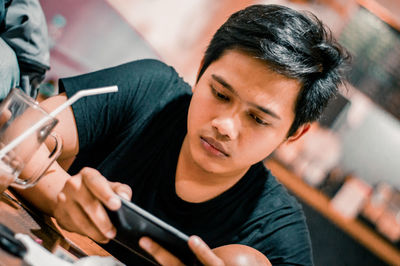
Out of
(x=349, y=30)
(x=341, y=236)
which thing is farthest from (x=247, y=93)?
(x=349, y=30)

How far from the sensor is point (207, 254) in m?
0.64

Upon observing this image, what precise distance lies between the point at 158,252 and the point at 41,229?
29cm

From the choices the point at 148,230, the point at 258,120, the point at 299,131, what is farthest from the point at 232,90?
the point at 148,230

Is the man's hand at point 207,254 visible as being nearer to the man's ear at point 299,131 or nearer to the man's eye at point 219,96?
the man's eye at point 219,96

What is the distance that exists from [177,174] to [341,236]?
5.18ft

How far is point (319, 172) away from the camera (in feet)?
8.33

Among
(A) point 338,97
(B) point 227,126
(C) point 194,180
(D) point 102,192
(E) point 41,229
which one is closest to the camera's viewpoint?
(D) point 102,192

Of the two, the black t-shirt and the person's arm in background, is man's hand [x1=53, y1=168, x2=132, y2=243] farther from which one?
the black t-shirt

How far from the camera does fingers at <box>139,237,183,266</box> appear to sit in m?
0.67

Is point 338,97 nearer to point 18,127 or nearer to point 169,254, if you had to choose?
point 169,254

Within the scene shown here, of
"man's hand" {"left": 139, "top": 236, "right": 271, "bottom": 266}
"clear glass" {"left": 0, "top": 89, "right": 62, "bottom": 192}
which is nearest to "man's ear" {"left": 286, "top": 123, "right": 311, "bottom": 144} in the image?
"man's hand" {"left": 139, "top": 236, "right": 271, "bottom": 266}

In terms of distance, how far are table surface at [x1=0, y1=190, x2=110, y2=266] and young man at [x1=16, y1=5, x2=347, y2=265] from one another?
38 millimetres

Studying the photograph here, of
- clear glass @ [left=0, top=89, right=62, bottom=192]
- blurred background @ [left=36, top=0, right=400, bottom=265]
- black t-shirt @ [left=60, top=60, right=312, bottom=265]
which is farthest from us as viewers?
blurred background @ [left=36, top=0, right=400, bottom=265]

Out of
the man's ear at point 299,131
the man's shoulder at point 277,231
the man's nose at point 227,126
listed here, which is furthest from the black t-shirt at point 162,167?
the man's nose at point 227,126
